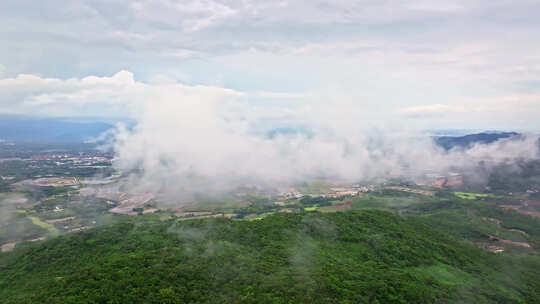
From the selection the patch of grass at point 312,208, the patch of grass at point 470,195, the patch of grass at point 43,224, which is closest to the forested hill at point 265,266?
the patch of grass at point 43,224

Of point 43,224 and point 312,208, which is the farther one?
point 312,208

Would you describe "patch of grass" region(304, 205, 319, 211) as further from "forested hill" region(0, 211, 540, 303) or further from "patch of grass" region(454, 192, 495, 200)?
"patch of grass" region(454, 192, 495, 200)


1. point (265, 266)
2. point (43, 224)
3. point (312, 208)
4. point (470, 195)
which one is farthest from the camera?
point (470, 195)

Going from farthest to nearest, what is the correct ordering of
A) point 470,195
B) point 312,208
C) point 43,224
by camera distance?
point 470,195, point 312,208, point 43,224

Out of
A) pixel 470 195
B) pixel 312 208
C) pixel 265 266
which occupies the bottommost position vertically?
pixel 470 195

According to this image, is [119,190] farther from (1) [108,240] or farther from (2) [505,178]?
(2) [505,178]

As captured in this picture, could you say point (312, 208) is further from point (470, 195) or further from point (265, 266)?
point (470, 195)

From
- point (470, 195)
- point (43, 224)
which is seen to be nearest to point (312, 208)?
point (470, 195)

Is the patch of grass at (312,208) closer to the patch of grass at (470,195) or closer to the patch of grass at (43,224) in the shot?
the patch of grass at (470,195)

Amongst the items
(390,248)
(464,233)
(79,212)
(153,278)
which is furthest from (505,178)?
(79,212)
